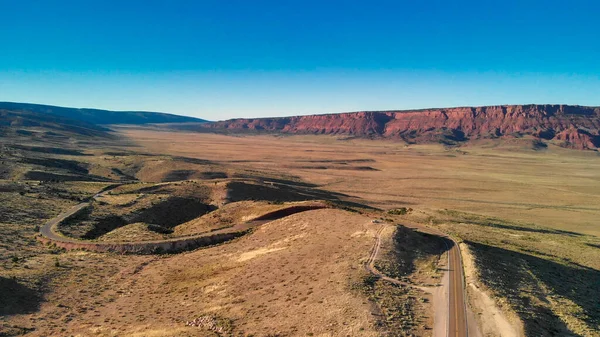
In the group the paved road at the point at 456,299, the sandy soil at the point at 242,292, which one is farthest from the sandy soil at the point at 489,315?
the sandy soil at the point at 242,292

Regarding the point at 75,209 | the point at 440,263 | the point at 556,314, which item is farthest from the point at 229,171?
the point at 556,314

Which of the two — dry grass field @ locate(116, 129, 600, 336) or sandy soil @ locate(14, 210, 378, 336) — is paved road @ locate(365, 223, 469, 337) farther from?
dry grass field @ locate(116, 129, 600, 336)

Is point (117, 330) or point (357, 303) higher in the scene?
point (357, 303)

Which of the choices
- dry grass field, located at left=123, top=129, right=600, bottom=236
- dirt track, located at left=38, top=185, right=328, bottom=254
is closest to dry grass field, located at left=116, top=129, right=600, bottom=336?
dry grass field, located at left=123, top=129, right=600, bottom=236

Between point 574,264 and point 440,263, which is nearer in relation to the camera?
point 440,263

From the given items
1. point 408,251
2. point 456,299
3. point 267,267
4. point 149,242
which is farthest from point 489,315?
point 149,242

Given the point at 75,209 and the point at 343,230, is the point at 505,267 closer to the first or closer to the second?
the point at 343,230

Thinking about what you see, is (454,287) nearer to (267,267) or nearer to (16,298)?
(267,267)
